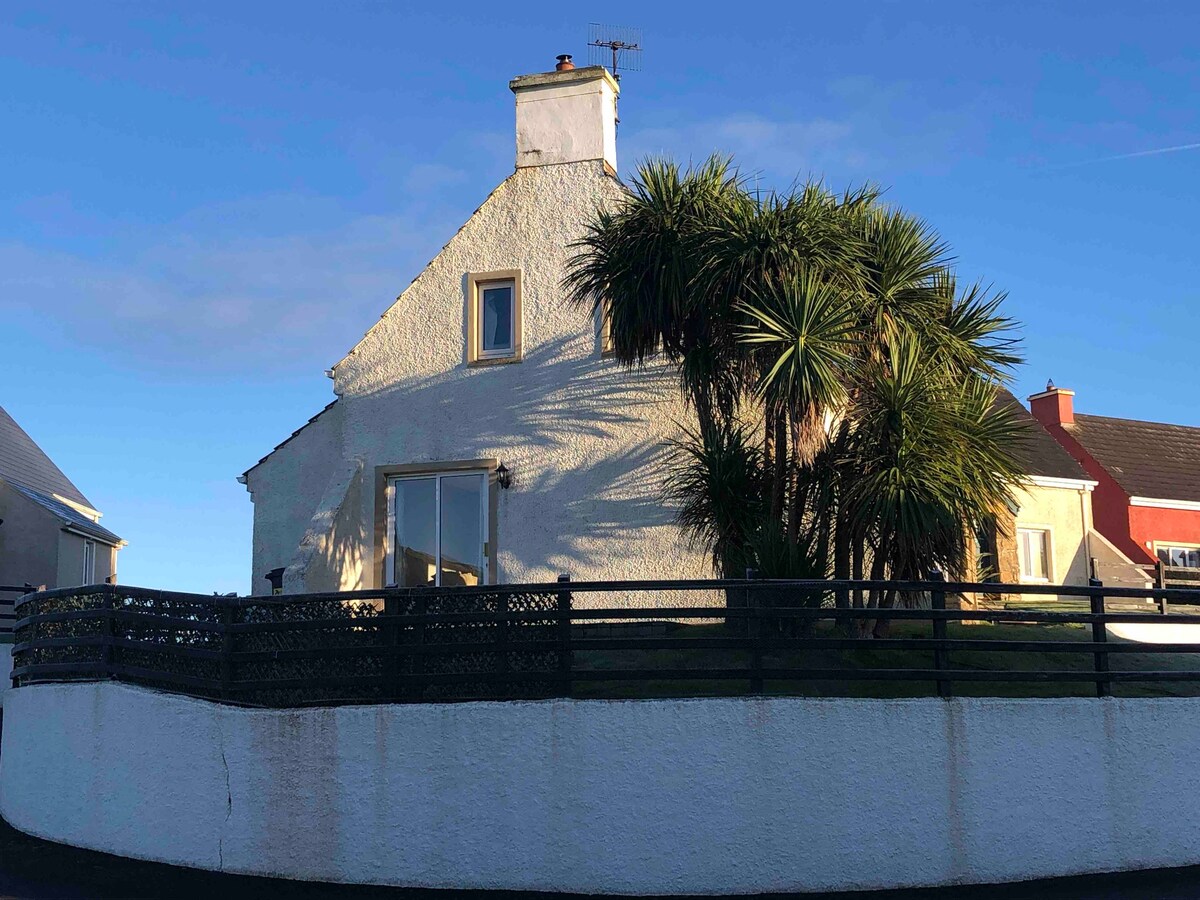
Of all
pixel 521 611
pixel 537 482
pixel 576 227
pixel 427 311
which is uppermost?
pixel 576 227

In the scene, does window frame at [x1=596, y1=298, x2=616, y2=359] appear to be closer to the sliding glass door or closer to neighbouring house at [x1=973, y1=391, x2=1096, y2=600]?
the sliding glass door

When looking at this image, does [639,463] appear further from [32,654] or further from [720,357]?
[32,654]

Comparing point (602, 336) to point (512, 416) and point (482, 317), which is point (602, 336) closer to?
point (512, 416)

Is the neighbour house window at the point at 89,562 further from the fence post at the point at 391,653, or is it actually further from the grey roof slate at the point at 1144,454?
the grey roof slate at the point at 1144,454

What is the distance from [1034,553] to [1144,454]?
877 centimetres

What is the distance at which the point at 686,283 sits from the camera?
43.8 feet

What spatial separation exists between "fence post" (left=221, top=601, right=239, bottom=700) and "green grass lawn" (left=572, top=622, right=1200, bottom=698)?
9.81 feet

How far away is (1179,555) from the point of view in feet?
107

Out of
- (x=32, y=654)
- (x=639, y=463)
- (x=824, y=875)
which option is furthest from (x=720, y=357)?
(x=32, y=654)

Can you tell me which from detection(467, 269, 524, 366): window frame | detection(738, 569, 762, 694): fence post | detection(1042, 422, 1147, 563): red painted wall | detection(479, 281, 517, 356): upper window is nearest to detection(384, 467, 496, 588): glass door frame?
detection(467, 269, 524, 366): window frame

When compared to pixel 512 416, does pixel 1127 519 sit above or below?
below

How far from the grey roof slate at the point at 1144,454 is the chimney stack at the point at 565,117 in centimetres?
2099

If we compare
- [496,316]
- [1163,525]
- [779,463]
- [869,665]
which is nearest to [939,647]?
[869,665]

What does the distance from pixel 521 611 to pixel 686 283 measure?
191 inches
